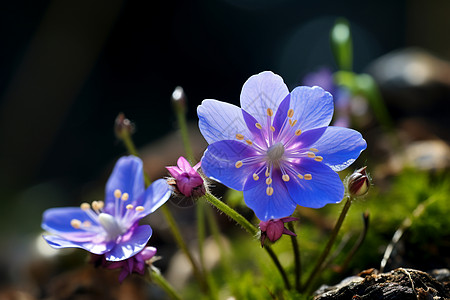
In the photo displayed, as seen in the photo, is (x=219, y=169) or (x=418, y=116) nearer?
(x=219, y=169)

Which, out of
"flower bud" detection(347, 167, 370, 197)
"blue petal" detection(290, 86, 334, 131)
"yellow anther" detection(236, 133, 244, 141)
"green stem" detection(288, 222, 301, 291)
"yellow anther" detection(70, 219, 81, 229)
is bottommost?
"green stem" detection(288, 222, 301, 291)

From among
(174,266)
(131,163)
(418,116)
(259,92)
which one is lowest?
(174,266)

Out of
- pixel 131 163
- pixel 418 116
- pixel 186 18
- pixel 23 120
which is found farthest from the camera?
pixel 186 18

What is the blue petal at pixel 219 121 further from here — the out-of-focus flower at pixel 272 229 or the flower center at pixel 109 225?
the flower center at pixel 109 225

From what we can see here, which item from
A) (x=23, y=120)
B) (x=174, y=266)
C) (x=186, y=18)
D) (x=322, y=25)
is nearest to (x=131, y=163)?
(x=174, y=266)

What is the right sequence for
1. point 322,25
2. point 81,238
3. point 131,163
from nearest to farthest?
point 81,238, point 131,163, point 322,25

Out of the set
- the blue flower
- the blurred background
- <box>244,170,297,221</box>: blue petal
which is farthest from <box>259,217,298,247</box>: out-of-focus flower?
the blurred background

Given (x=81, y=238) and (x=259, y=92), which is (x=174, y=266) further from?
(x=259, y=92)

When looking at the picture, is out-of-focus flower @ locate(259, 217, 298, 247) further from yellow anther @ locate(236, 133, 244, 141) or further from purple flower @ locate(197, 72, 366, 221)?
yellow anther @ locate(236, 133, 244, 141)
